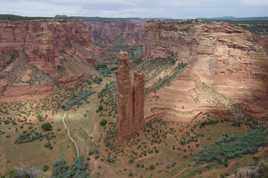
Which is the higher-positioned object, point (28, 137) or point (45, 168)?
point (28, 137)

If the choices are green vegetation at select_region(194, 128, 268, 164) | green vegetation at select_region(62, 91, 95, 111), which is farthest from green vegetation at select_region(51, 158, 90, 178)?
green vegetation at select_region(62, 91, 95, 111)

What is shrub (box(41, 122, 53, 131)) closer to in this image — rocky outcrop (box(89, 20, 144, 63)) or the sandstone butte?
the sandstone butte

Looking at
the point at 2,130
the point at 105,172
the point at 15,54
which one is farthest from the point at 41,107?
the point at 105,172

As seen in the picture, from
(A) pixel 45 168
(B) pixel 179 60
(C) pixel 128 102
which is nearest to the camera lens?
(C) pixel 128 102

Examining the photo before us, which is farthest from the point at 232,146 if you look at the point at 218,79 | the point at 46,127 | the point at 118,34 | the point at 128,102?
the point at 118,34

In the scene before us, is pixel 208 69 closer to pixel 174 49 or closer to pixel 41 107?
pixel 174 49

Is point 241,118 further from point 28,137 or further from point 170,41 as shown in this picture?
point 28,137
